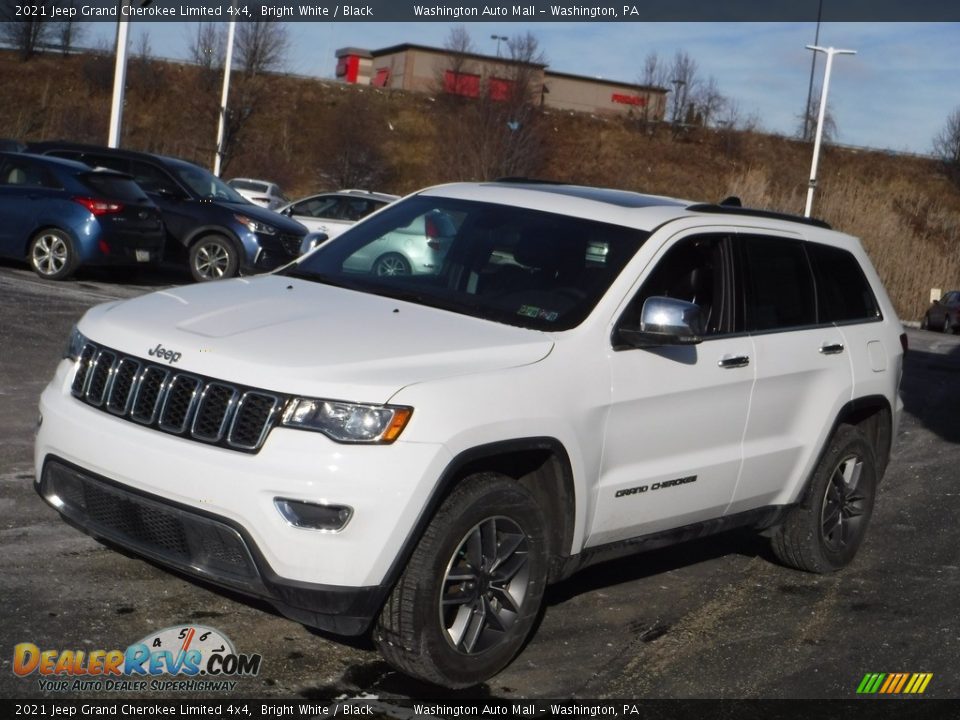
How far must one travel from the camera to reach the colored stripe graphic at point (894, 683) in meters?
5.18

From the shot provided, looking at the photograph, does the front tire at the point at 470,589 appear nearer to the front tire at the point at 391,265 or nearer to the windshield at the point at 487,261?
the windshield at the point at 487,261

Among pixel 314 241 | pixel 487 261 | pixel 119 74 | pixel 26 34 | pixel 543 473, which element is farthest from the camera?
pixel 26 34

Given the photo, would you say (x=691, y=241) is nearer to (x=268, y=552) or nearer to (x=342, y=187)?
(x=268, y=552)

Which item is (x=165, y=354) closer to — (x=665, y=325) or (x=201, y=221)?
(x=665, y=325)

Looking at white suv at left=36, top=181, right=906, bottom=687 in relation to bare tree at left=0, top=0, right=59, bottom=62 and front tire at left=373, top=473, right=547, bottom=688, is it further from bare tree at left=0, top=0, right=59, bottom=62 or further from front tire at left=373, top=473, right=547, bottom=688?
bare tree at left=0, top=0, right=59, bottom=62

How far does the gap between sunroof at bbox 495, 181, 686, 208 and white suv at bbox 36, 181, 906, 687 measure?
2.5 inches

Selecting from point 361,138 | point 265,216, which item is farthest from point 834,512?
point 361,138

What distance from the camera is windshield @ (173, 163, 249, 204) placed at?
1783cm

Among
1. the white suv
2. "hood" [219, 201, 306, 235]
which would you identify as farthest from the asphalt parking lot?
"hood" [219, 201, 306, 235]

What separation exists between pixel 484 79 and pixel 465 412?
6468cm

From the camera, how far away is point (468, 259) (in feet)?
18.7

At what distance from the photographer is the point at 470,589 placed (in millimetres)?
4625

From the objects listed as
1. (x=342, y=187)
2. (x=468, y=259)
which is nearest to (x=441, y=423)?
(x=468, y=259)

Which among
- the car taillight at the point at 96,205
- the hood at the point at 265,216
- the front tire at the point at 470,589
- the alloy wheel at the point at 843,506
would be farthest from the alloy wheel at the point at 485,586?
the hood at the point at 265,216
